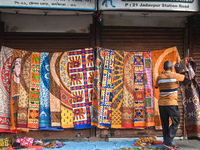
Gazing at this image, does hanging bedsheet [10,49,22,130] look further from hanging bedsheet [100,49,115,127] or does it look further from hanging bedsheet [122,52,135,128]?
hanging bedsheet [122,52,135,128]

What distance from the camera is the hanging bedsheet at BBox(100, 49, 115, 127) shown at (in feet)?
17.9

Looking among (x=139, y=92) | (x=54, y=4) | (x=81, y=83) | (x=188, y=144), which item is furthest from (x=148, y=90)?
(x=54, y=4)

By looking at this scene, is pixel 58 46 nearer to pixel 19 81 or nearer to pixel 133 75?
pixel 19 81

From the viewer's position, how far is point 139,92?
5.56 metres

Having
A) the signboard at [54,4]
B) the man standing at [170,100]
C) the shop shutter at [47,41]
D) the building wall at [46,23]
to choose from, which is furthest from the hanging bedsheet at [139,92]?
the signboard at [54,4]

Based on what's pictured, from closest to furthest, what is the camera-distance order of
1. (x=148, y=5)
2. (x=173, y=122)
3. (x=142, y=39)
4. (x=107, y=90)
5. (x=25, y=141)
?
(x=173, y=122) → (x=25, y=141) → (x=148, y=5) → (x=107, y=90) → (x=142, y=39)

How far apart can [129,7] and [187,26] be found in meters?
1.91

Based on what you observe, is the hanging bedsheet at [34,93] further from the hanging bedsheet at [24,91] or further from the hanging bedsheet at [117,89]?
the hanging bedsheet at [117,89]

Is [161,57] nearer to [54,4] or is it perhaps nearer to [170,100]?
[170,100]

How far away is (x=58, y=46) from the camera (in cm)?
571

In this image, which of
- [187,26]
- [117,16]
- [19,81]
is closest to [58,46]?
[19,81]

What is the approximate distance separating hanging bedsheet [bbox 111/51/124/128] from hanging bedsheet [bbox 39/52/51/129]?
170cm

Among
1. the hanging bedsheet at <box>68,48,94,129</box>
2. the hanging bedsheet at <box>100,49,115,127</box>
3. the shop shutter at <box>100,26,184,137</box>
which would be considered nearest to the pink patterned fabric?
the hanging bedsheet at <box>68,48,94,129</box>

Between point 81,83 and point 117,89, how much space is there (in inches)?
38.1
